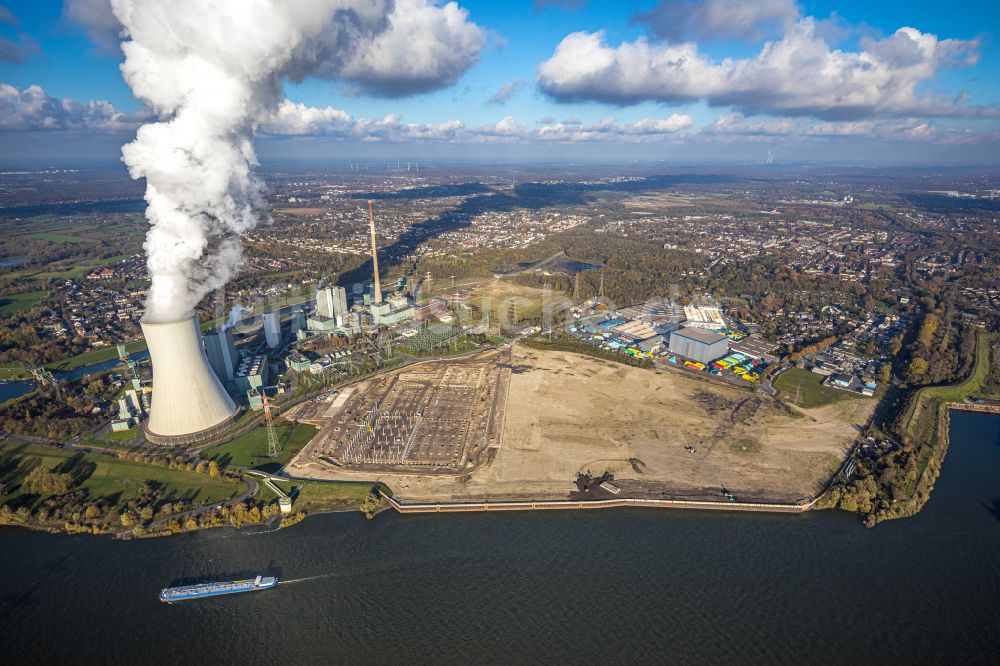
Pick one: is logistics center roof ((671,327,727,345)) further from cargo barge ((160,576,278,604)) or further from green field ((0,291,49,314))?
green field ((0,291,49,314))

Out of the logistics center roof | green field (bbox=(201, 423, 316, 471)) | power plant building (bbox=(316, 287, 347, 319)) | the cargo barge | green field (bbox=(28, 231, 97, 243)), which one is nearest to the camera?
the cargo barge

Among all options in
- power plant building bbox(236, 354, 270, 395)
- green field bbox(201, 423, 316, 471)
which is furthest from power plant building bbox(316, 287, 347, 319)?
green field bbox(201, 423, 316, 471)

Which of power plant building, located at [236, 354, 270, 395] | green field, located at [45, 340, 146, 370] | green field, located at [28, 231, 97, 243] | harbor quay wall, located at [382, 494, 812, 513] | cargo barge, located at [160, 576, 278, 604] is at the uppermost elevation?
green field, located at [28, 231, 97, 243]

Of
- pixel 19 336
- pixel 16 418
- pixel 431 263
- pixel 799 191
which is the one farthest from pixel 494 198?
pixel 16 418

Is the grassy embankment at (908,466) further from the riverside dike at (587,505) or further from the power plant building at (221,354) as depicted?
the power plant building at (221,354)

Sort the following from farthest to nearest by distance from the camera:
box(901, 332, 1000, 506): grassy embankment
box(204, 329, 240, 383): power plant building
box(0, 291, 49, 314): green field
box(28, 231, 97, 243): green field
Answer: box(28, 231, 97, 243): green field < box(0, 291, 49, 314): green field < box(204, 329, 240, 383): power plant building < box(901, 332, 1000, 506): grassy embankment

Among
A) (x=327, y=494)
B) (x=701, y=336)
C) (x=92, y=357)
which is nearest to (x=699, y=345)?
(x=701, y=336)
